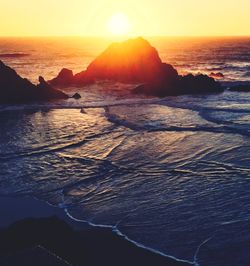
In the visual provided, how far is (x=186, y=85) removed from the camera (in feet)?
123

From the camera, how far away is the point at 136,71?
49.2 m

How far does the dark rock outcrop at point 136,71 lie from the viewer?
124 ft

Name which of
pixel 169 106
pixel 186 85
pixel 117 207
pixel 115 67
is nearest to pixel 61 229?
pixel 117 207

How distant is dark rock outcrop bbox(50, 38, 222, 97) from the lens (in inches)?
1486

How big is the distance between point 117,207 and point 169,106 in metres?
18.7

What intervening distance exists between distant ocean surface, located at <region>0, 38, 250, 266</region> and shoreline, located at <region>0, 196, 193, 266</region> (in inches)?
9.8

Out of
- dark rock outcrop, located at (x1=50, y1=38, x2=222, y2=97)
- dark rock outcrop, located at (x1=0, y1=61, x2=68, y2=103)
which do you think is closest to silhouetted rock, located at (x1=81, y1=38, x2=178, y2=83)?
dark rock outcrop, located at (x1=50, y1=38, x2=222, y2=97)

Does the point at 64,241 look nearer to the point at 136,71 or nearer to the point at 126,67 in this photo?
the point at 136,71

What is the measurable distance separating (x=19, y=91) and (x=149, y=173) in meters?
22.0

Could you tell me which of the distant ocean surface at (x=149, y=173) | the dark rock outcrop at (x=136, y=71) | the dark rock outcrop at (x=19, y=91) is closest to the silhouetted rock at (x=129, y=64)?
the dark rock outcrop at (x=136, y=71)

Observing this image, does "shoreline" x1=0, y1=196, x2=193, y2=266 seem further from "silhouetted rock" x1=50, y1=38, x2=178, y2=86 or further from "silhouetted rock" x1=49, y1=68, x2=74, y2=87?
"silhouetted rock" x1=49, y1=68, x2=74, y2=87

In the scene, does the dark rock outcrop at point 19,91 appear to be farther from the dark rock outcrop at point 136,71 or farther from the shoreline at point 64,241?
the shoreline at point 64,241

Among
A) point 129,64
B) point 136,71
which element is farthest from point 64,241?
point 129,64

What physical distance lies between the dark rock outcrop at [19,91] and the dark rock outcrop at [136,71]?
8.25 meters
